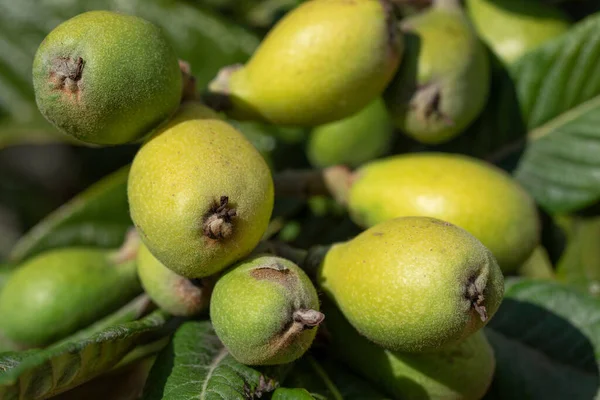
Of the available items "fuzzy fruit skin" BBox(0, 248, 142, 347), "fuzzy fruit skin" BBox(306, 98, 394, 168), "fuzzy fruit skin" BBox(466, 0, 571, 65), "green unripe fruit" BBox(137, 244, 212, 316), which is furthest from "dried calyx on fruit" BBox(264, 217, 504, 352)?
"fuzzy fruit skin" BBox(466, 0, 571, 65)

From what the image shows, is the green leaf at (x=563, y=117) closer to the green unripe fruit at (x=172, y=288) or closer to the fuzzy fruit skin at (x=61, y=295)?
the green unripe fruit at (x=172, y=288)

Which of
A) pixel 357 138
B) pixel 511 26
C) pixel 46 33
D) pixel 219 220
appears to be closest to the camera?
pixel 219 220

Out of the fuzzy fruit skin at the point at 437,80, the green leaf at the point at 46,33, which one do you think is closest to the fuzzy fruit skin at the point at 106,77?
the fuzzy fruit skin at the point at 437,80

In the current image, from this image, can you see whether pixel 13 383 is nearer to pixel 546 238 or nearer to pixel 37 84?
pixel 37 84

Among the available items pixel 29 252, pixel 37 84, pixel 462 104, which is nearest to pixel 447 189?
pixel 462 104

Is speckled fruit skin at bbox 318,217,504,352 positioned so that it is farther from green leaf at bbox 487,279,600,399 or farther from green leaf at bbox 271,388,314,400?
green leaf at bbox 487,279,600,399

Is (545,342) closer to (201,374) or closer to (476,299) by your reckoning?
(476,299)

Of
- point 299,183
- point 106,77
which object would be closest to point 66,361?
point 106,77
